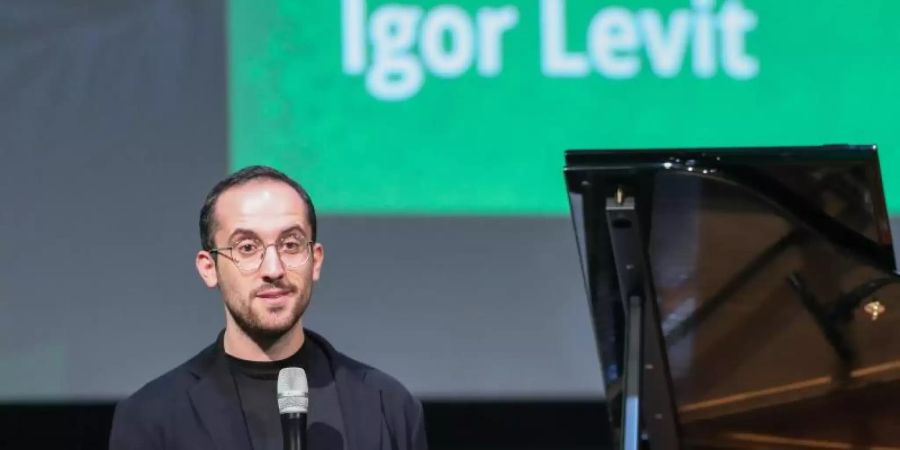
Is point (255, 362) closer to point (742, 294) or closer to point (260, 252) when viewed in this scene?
point (260, 252)

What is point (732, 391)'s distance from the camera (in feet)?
8.69

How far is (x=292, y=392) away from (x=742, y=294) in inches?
35.4

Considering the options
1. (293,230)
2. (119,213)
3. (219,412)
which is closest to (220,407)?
(219,412)

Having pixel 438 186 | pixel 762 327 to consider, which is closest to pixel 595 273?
pixel 762 327

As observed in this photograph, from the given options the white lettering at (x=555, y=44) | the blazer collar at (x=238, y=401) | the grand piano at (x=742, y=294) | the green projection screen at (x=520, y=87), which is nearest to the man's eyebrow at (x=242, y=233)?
the blazer collar at (x=238, y=401)

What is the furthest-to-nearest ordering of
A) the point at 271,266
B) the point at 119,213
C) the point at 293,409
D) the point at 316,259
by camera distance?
1. the point at 119,213
2. the point at 316,259
3. the point at 271,266
4. the point at 293,409

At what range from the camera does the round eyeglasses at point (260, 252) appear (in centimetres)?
210

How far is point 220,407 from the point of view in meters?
2.17

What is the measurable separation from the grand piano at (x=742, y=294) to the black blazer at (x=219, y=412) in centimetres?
38

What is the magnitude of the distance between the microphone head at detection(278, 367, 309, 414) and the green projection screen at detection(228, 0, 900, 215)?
1.50 metres

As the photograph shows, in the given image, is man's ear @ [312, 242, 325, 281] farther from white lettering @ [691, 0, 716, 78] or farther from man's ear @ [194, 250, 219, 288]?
white lettering @ [691, 0, 716, 78]

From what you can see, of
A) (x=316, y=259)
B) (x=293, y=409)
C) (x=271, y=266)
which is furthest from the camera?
(x=316, y=259)

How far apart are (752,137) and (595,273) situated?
1.16 meters

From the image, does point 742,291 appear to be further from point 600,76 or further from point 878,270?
point 600,76
